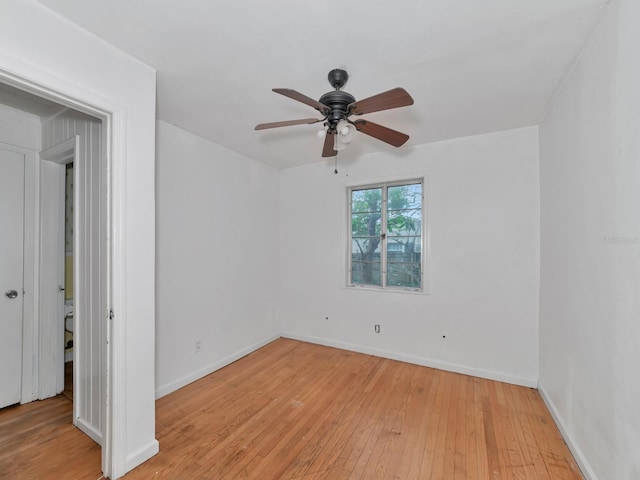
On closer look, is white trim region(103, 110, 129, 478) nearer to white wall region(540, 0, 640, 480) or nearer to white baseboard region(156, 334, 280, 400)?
white baseboard region(156, 334, 280, 400)

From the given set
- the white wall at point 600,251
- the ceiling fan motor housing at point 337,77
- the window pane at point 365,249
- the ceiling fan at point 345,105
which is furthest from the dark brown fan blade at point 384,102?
the window pane at point 365,249

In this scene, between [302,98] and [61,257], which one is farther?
[61,257]

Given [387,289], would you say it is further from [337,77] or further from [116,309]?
[116,309]

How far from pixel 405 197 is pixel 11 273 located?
12.7ft

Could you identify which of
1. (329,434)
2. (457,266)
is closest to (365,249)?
(457,266)

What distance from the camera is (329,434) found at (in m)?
2.07

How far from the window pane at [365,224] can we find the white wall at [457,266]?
0.15 meters

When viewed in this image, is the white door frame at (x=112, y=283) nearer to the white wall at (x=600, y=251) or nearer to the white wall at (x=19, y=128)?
the white wall at (x=19, y=128)

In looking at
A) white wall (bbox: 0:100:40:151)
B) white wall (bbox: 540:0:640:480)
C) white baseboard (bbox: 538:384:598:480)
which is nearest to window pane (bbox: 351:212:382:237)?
white wall (bbox: 540:0:640:480)

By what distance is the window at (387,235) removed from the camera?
3.38 m

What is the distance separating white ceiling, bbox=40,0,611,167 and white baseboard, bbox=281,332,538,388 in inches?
98.7

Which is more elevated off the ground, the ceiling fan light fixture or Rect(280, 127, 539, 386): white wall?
the ceiling fan light fixture

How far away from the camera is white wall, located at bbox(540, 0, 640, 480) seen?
1255mm

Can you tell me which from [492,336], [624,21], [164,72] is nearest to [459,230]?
[492,336]
